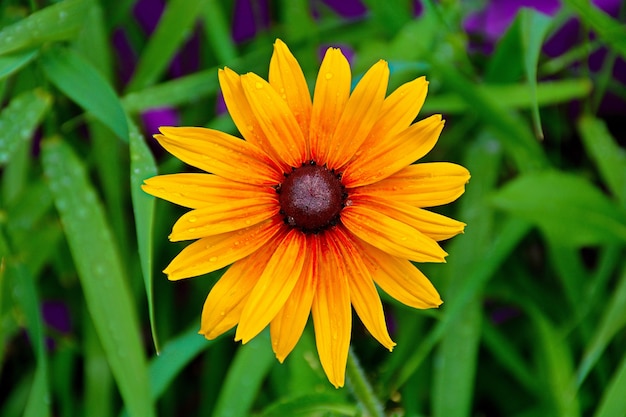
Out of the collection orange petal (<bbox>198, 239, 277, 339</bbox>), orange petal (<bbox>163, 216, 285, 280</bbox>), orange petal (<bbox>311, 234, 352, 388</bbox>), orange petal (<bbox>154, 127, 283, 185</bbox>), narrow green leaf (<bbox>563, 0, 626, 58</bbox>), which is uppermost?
narrow green leaf (<bbox>563, 0, 626, 58</bbox>)

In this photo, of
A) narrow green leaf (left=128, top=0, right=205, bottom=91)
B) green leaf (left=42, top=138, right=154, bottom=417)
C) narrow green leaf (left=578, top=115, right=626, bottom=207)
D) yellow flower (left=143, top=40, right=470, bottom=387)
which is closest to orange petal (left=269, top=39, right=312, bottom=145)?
yellow flower (left=143, top=40, right=470, bottom=387)

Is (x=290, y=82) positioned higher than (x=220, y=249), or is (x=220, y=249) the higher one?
(x=290, y=82)

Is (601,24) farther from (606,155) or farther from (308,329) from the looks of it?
(308,329)

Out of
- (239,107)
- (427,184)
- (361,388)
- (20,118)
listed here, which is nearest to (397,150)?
(427,184)

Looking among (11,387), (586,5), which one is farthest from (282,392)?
(586,5)

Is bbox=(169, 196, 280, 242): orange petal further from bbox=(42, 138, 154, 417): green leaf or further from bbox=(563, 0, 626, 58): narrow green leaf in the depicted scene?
bbox=(563, 0, 626, 58): narrow green leaf

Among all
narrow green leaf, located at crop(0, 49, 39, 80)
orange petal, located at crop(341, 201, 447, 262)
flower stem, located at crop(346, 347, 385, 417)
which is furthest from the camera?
narrow green leaf, located at crop(0, 49, 39, 80)

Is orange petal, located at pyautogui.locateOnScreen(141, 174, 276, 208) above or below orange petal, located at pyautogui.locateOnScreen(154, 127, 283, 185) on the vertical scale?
below
